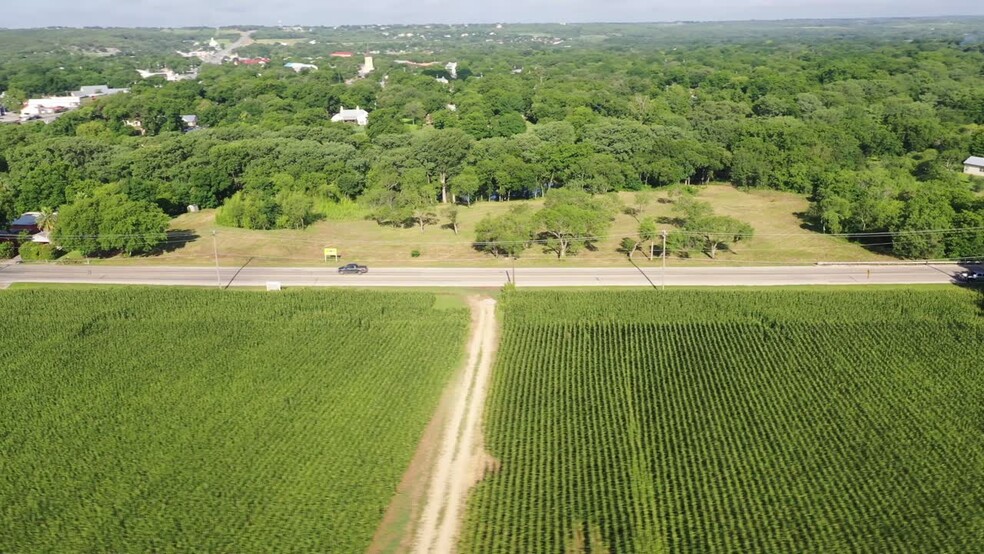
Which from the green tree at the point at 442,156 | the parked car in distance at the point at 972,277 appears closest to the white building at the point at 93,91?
the green tree at the point at 442,156

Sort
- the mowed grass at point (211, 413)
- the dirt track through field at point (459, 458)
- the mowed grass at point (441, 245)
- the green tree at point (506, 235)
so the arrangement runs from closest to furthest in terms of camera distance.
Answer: the mowed grass at point (211, 413), the dirt track through field at point (459, 458), the green tree at point (506, 235), the mowed grass at point (441, 245)

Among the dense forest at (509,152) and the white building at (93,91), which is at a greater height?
the white building at (93,91)

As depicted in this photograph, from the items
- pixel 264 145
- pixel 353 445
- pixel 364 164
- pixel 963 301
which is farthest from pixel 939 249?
pixel 264 145

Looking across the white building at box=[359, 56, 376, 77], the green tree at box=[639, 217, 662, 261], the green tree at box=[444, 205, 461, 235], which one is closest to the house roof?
the green tree at box=[444, 205, 461, 235]

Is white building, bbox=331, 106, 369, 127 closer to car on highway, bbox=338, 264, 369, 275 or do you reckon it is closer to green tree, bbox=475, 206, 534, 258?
green tree, bbox=475, 206, 534, 258

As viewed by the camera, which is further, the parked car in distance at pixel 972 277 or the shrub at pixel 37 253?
the shrub at pixel 37 253

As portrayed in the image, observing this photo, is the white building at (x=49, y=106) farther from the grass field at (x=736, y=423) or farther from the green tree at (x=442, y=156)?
the grass field at (x=736, y=423)
